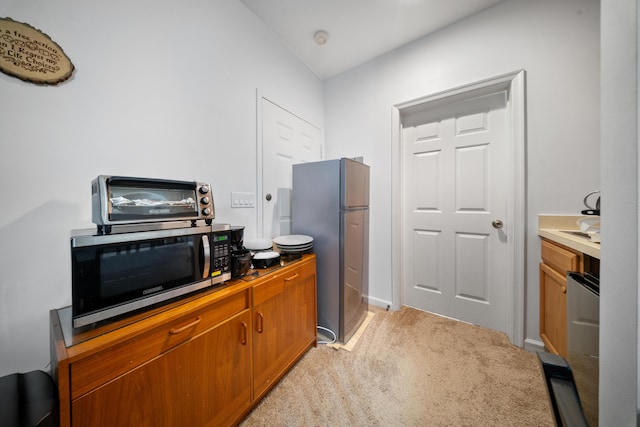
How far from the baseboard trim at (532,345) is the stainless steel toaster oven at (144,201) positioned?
2.47 metres

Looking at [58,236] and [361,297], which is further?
[361,297]

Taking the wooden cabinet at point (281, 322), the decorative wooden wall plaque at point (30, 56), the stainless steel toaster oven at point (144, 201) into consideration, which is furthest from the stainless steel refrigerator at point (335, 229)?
the decorative wooden wall plaque at point (30, 56)

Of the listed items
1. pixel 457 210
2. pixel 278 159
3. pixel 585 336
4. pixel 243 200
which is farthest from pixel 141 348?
pixel 457 210

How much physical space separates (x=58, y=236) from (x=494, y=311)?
3041 millimetres

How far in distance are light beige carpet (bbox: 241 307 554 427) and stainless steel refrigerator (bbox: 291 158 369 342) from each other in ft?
0.93

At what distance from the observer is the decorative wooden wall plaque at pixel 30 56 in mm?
858

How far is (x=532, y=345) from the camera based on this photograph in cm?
167

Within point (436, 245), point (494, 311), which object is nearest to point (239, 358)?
point (436, 245)

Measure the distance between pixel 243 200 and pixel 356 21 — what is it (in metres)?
1.85

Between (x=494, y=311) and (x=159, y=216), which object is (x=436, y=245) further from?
(x=159, y=216)

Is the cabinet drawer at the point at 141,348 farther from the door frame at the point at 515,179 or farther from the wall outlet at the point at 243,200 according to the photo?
the door frame at the point at 515,179

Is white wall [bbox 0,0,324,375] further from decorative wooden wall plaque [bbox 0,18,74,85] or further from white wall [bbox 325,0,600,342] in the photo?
white wall [bbox 325,0,600,342]

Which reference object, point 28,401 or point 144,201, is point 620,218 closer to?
point 144,201

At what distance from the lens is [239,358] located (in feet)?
3.64
